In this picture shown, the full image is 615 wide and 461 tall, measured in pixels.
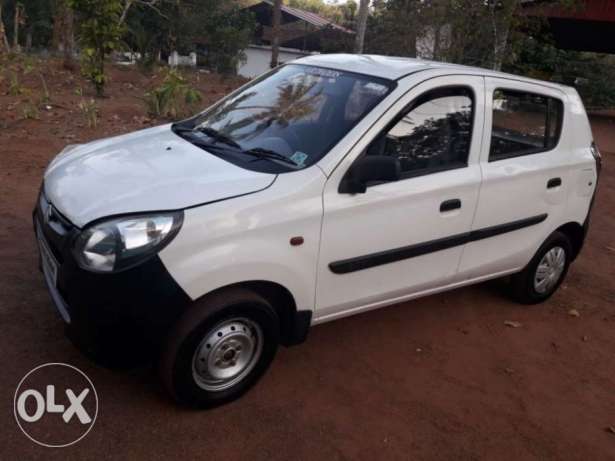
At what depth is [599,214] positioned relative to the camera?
303 inches

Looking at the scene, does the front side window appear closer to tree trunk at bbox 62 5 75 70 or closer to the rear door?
the rear door

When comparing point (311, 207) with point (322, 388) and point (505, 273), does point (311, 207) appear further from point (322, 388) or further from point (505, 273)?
point (505, 273)

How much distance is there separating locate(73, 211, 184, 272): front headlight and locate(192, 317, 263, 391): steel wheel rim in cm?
53

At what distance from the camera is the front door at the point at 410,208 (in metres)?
3.19

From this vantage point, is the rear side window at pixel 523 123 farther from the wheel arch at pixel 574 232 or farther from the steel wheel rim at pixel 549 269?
the steel wheel rim at pixel 549 269

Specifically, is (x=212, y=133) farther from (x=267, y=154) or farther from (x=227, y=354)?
(x=227, y=354)

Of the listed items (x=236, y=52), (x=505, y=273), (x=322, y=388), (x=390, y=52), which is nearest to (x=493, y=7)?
(x=390, y=52)

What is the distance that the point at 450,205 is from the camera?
360 centimetres

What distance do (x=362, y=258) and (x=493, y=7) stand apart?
8.31 m

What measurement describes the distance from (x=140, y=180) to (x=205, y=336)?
2.79 feet

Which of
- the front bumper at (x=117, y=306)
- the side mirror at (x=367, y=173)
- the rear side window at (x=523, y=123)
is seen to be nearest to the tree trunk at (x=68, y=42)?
the rear side window at (x=523, y=123)

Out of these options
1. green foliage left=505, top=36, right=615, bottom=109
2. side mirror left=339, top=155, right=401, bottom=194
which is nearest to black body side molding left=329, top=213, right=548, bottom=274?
side mirror left=339, top=155, right=401, bottom=194

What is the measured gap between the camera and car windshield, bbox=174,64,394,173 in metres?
3.25

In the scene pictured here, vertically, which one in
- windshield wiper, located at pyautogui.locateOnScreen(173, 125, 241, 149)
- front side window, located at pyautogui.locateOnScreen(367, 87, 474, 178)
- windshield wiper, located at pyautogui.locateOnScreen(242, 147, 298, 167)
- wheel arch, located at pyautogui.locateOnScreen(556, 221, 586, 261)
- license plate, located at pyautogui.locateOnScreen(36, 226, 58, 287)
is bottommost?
wheel arch, located at pyautogui.locateOnScreen(556, 221, 586, 261)
